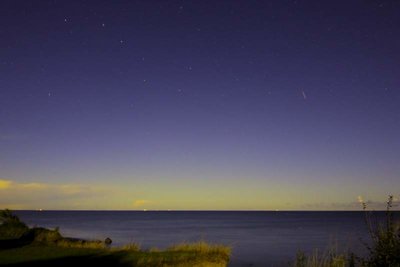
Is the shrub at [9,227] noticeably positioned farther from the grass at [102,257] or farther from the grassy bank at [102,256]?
the grass at [102,257]

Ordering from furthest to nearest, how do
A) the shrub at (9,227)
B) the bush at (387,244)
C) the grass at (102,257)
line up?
1. the shrub at (9,227)
2. the grass at (102,257)
3. the bush at (387,244)

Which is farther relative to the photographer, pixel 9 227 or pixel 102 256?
pixel 9 227

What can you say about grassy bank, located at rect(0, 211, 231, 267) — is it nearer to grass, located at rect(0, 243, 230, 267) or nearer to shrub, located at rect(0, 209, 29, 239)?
grass, located at rect(0, 243, 230, 267)

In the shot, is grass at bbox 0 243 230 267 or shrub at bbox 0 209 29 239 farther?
shrub at bbox 0 209 29 239

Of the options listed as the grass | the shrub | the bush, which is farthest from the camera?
the shrub

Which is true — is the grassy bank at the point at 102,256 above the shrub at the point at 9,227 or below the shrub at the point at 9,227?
below

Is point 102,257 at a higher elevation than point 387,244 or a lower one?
lower

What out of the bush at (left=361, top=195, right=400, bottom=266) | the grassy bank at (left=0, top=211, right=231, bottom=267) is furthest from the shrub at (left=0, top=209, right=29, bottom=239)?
the bush at (left=361, top=195, right=400, bottom=266)

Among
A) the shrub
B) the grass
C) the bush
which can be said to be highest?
the shrub

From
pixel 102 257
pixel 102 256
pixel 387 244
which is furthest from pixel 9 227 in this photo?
pixel 387 244

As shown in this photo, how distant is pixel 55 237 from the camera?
41562 mm

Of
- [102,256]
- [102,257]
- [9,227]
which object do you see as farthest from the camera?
[9,227]

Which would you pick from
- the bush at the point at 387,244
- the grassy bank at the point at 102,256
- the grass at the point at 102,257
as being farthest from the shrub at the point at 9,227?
the bush at the point at 387,244

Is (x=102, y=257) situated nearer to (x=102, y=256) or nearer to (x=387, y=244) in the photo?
(x=102, y=256)
